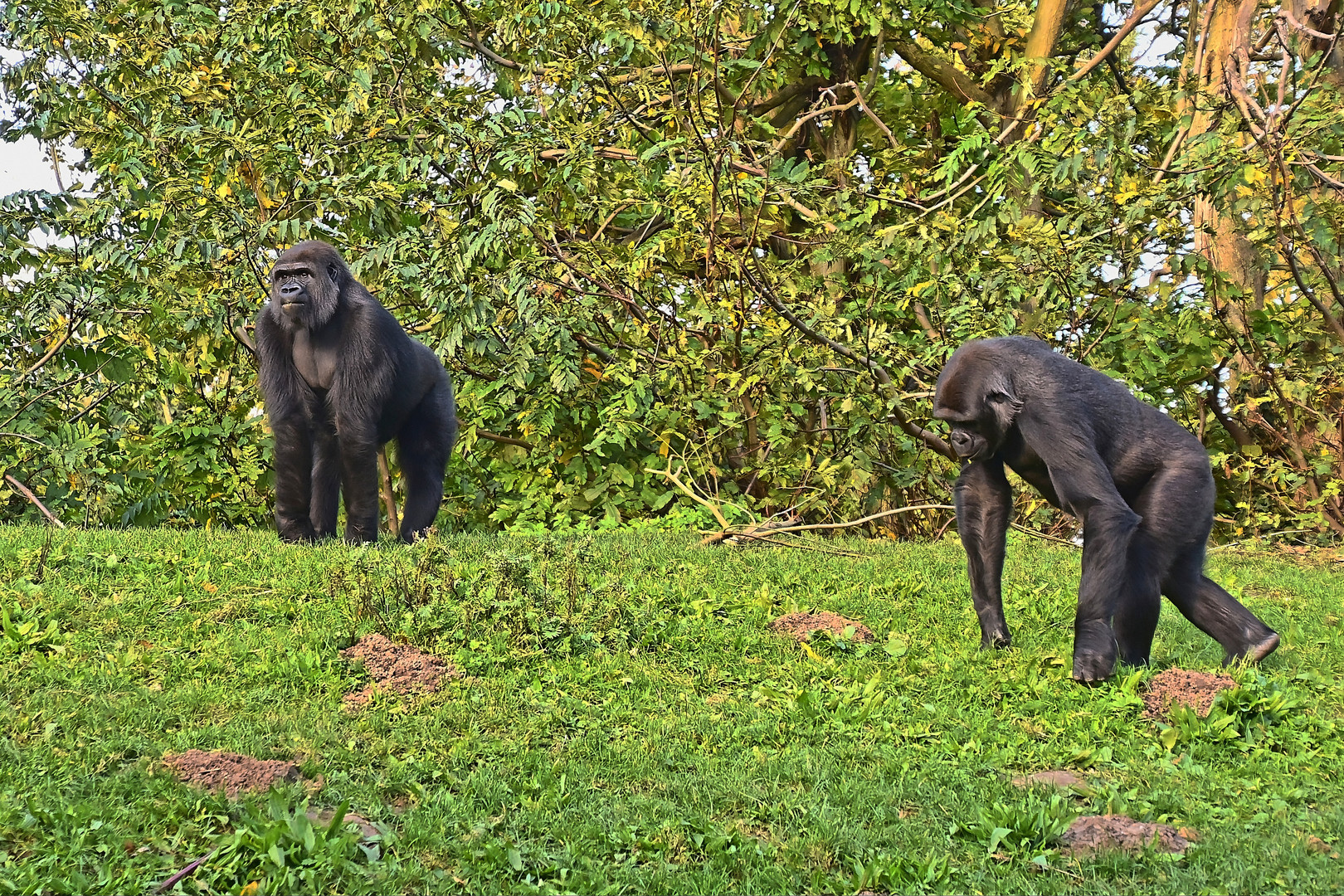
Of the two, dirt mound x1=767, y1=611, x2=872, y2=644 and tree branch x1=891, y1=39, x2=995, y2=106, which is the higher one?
tree branch x1=891, y1=39, x2=995, y2=106

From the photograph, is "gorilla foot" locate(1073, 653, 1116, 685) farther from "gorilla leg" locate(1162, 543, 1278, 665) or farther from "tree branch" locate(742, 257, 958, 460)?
"tree branch" locate(742, 257, 958, 460)

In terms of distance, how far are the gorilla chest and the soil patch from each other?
469 centimetres

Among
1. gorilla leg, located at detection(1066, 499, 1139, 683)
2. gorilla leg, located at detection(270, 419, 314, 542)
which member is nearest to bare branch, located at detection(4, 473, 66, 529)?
gorilla leg, located at detection(270, 419, 314, 542)

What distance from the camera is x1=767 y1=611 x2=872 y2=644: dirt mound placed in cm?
573

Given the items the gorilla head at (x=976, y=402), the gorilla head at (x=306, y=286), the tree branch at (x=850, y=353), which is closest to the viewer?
the gorilla head at (x=976, y=402)

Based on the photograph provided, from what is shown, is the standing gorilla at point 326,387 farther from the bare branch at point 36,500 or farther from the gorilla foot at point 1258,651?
the gorilla foot at point 1258,651

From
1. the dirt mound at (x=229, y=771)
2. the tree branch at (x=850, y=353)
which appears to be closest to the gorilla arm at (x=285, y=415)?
the tree branch at (x=850, y=353)

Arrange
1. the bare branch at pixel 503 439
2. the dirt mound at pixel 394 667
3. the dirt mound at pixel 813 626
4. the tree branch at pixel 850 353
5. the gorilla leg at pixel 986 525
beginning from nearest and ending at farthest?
the dirt mound at pixel 394 667, the gorilla leg at pixel 986 525, the dirt mound at pixel 813 626, the tree branch at pixel 850 353, the bare branch at pixel 503 439

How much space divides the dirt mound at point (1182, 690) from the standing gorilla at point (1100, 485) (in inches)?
8.0

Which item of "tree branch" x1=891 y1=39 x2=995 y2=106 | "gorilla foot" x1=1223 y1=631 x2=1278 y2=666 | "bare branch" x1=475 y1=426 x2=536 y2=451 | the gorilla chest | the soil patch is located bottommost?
the soil patch

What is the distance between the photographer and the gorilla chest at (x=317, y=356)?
721 cm

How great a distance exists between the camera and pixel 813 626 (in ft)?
19.0

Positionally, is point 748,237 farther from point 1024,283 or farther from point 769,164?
point 1024,283

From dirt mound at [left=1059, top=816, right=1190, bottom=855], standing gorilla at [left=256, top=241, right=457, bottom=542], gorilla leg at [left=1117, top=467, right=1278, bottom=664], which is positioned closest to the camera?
dirt mound at [left=1059, top=816, right=1190, bottom=855]
